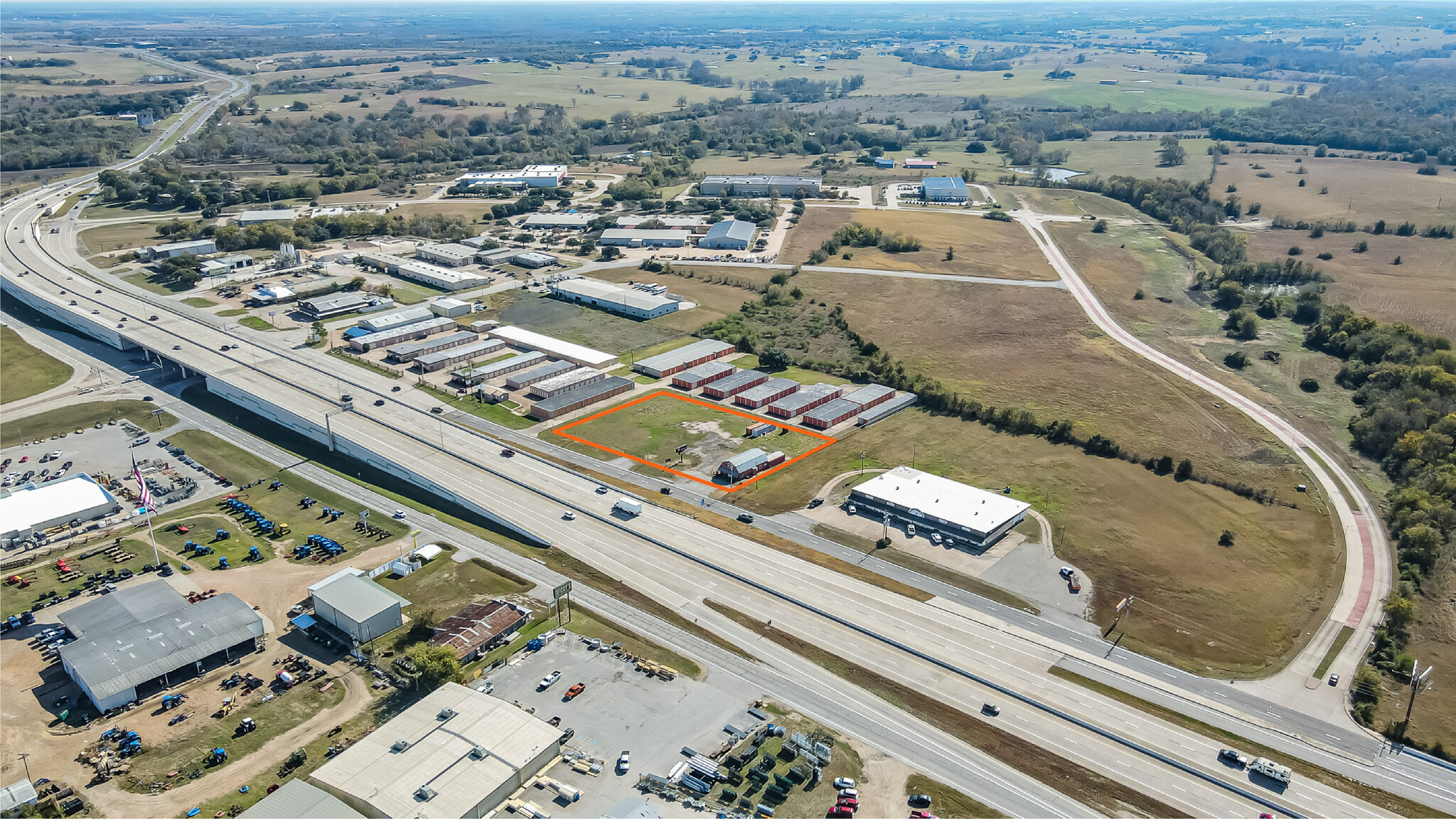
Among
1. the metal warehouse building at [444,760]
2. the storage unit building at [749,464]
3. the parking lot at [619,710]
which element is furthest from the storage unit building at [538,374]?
the metal warehouse building at [444,760]

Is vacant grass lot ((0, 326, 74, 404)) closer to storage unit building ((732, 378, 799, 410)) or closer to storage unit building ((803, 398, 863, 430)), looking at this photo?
storage unit building ((732, 378, 799, 410))

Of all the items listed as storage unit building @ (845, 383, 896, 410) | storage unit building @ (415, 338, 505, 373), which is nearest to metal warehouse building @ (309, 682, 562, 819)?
storage unit building @ (845, 383, 896, 410)

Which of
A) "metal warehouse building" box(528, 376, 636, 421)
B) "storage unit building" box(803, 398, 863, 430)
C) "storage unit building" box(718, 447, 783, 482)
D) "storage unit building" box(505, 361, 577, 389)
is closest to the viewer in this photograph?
"storage unit building" box(718, 447, 783, 482)

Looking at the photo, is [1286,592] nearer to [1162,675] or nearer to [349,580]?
[1162,675]

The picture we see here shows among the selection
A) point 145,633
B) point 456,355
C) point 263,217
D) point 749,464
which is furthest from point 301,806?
point 263,217

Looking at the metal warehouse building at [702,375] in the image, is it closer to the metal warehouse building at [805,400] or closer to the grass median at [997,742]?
the metal warehouse building at [805,400]

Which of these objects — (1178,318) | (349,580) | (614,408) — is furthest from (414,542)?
(1178,318)

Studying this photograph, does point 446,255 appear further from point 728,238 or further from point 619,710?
point 619,710
